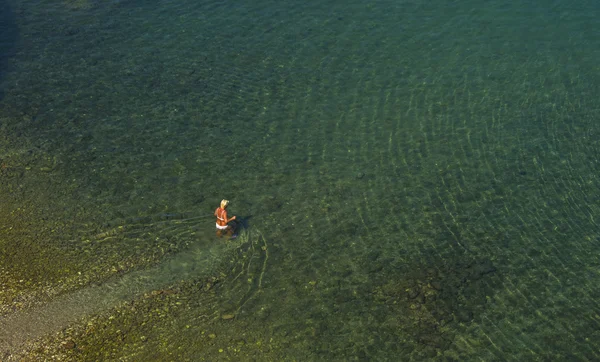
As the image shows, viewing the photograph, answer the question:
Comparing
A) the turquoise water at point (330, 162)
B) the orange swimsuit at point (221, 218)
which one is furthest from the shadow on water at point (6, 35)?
the orange swimsuit at point (221, 218)

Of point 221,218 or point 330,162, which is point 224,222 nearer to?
point 221,218

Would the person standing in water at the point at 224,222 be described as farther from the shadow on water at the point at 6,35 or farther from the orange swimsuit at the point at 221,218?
the shadow on water at the point at 6,35

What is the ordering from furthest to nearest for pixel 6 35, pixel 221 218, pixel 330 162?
1. pixel 6 35
2. pixel 330 162
3. pixel 221 218

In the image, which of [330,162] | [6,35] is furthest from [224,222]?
[6,35]

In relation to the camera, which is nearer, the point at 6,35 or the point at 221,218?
the point at 221,218

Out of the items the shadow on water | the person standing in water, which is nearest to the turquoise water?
the shadow on water

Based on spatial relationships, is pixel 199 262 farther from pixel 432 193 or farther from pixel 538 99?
pixel 538 99

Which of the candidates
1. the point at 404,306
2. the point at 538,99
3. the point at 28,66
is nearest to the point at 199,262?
the point at 404,306
